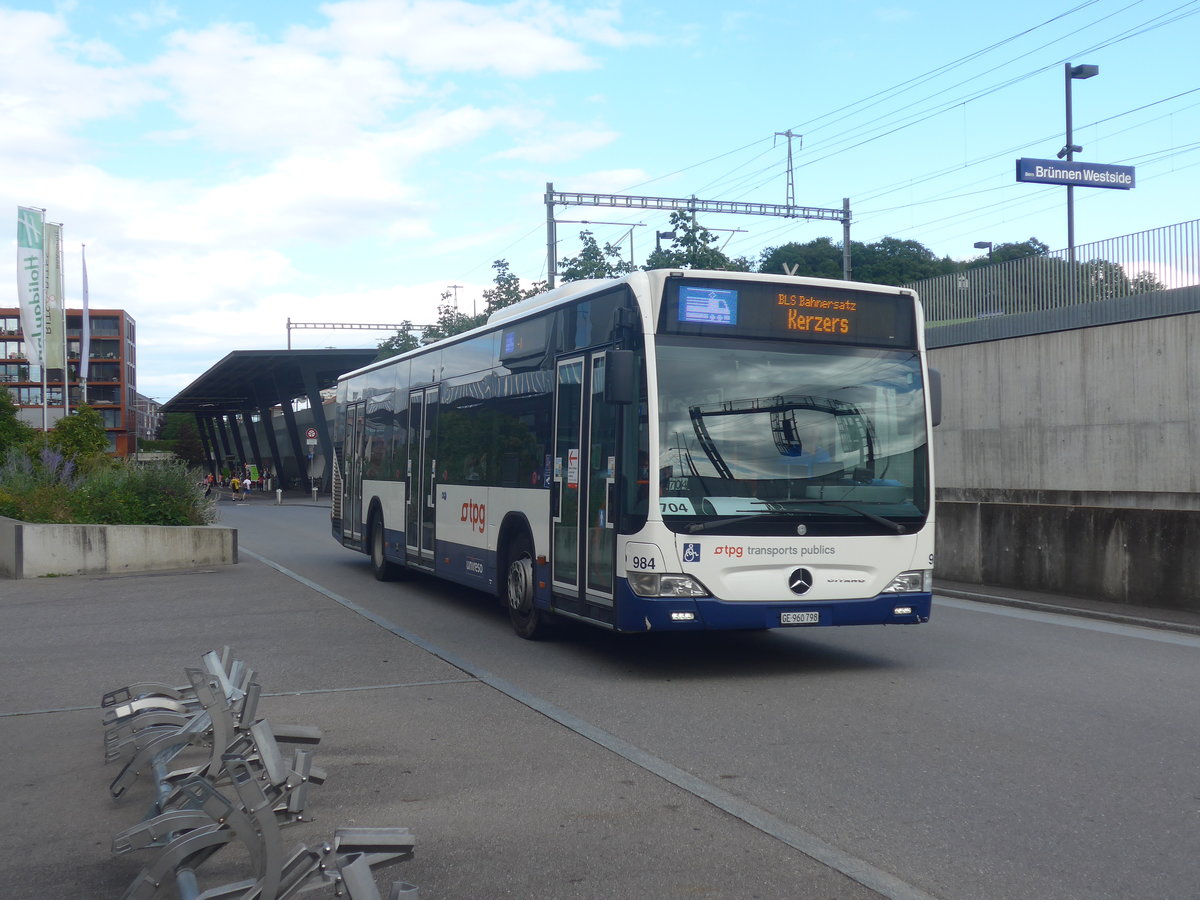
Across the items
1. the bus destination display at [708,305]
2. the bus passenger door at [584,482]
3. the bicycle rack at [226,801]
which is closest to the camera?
the bicycle rack at [226,801]

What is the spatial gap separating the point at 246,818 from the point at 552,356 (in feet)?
22.9

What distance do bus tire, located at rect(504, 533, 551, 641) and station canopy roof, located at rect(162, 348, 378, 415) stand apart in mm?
46540

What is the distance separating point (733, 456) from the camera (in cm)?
911

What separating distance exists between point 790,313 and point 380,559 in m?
9.16

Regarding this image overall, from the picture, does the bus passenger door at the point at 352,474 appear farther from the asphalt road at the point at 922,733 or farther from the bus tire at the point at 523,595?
the bus tire at the point at 523,595

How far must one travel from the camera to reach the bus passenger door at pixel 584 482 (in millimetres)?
9492

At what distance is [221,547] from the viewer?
20.1 m

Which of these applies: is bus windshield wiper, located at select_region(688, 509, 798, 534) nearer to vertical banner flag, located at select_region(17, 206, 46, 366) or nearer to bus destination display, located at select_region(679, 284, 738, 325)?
bus destination display, located at select_region(679, 284, 738, 325)

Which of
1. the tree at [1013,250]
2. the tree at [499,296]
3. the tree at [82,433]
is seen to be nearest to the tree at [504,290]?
the tree at [499,296]

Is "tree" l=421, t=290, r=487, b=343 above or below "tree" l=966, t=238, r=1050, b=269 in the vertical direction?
below

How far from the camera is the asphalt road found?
4957 millimetres

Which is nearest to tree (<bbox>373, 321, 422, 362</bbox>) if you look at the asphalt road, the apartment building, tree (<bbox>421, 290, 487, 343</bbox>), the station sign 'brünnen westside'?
tree (<bbox>421, 290, 487, 343</bbox>)

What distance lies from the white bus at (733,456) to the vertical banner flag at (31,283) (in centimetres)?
3886

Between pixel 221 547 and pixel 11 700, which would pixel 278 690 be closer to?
pixel 11 700
